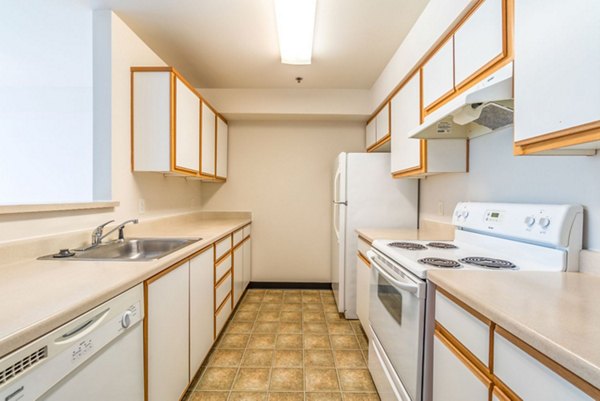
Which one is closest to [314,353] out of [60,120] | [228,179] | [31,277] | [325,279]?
[325,279]

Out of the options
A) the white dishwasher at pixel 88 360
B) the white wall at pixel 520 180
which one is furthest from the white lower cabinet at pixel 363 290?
the white dishwasher at pixel 88 360

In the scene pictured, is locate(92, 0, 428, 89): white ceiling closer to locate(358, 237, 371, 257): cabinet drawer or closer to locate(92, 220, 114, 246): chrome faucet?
locate(92, 220, 114, 246): chrome faucet

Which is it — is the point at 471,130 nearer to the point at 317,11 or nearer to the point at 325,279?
the point at 317,11

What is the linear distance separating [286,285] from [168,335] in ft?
7.72

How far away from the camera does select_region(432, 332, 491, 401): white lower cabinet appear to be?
803 mm

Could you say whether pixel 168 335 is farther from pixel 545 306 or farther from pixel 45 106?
pixel 45 106

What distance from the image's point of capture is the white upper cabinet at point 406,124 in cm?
196

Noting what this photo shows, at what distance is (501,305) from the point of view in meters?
0.74

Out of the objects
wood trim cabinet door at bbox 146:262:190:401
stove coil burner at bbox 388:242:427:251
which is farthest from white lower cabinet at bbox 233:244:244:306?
stove coil burner at bbox 388:242:427:251

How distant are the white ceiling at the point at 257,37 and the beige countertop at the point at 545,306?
179 cm

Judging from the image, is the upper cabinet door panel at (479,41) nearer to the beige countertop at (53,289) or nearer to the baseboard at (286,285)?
the beige countertop at (53,289)

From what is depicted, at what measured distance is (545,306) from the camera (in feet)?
2.39

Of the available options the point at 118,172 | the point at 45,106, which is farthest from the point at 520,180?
the point at 45,106

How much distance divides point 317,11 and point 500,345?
83.6 inches
